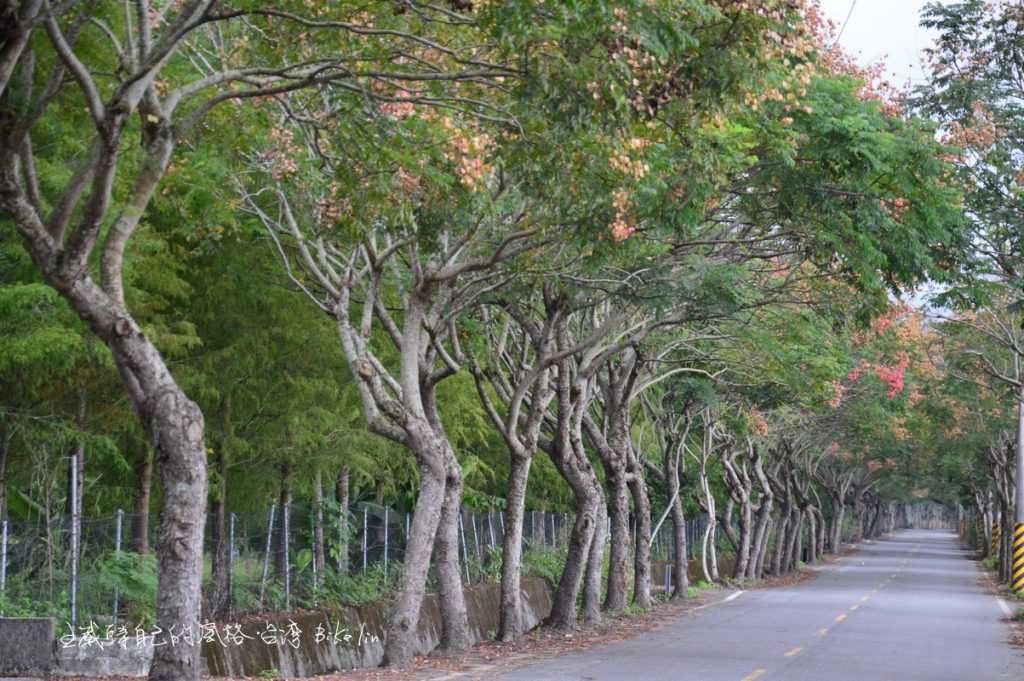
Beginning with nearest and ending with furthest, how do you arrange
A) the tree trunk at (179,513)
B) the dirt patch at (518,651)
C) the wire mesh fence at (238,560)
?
the tree trunk at (179,513) → the wire mesh fence at (238,560) → the dirt patch at (518,651)

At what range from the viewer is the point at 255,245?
2127 centimetres

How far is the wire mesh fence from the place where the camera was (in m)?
16.4

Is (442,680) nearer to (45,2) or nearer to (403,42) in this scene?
(403,42)

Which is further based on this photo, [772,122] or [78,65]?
[772,122]

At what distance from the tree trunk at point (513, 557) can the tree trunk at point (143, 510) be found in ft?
18.8

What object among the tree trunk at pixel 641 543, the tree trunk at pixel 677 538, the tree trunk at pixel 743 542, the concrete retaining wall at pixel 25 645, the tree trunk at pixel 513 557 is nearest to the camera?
the concrete retaining wall at pixel 25 645

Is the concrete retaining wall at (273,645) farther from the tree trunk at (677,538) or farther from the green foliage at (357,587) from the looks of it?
the tree trunk at (677,538)

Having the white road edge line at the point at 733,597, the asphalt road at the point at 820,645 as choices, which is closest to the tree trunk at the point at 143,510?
the asphalt road at the point at 820,645

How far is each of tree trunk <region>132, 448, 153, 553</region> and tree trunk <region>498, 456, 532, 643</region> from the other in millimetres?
5720

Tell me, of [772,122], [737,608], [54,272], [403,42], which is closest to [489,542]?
[737,608]

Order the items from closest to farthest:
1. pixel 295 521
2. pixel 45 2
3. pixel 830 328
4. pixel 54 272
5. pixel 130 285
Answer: pixel 45 2
pixel 54 272
pixel 130 285
pixel 295 521
pixel 830 328

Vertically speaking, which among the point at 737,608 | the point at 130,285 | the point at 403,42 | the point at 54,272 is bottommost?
the point at 737,608

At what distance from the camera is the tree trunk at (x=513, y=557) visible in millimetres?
22719

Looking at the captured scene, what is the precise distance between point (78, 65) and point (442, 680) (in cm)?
863
